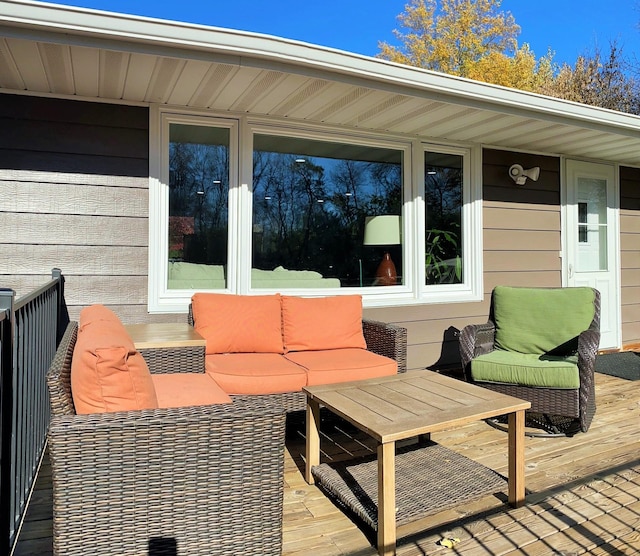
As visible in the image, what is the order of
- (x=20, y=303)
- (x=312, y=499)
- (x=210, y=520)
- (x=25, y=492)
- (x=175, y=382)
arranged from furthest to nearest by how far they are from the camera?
(x=175, y=382), (x=312, y=499), (x=25, y=492), (x=20, y=303), (x=210, y=520)

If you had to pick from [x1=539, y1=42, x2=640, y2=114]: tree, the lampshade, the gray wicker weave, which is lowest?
the gray wicker weave

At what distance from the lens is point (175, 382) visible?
98.0 inches

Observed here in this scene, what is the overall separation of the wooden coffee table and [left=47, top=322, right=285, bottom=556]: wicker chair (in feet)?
1.40

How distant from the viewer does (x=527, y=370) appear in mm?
3143

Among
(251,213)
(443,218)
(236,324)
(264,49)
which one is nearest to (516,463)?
(236,324)

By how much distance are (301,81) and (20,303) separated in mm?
2003

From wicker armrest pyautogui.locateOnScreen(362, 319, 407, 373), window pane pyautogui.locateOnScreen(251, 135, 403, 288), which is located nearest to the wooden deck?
wicker armrest pyautogui.locateOnScreen(362, 319, 407, 373)

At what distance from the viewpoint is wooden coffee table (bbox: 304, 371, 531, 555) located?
1.86 metres

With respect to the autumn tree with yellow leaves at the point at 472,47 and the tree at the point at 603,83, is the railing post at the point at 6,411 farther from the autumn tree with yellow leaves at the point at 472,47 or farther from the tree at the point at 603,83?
the autumn tree with yellow leaves at the point at 472,47

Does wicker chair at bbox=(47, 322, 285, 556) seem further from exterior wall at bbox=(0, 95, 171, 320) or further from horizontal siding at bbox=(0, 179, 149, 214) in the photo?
horizontal siding at bbox=(0, 179, 149, 214)

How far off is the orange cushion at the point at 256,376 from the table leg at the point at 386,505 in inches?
41.1

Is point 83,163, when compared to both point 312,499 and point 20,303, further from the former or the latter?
point 312,499

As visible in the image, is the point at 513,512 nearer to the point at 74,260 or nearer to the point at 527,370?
the point at 527,370

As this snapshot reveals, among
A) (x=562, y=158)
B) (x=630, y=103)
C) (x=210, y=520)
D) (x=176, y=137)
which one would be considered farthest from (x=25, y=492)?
(x=630, y=103)
